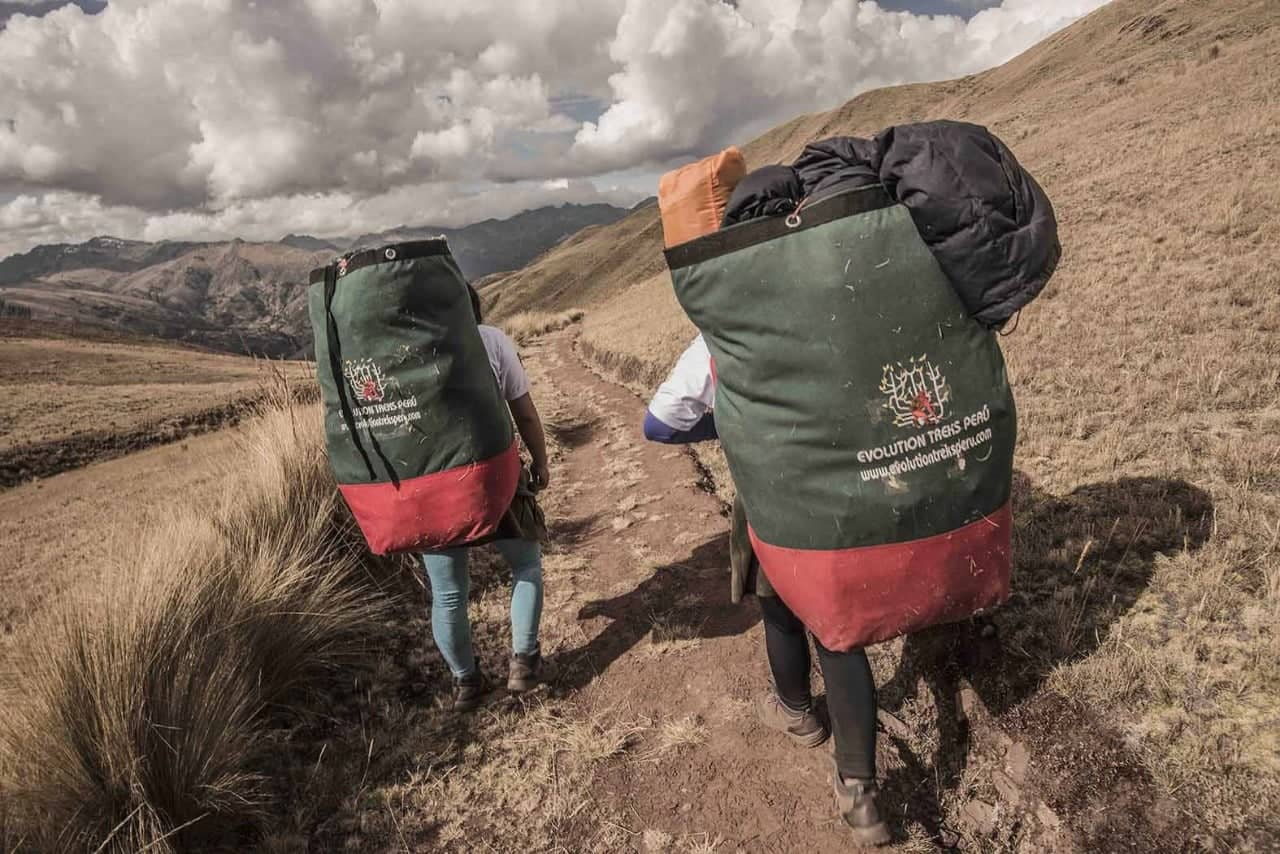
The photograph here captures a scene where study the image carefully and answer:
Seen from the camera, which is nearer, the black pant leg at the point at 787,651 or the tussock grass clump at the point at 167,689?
the tussock grass clump at the point at 167,689

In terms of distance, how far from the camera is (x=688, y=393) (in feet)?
7.92

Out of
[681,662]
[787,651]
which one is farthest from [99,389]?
[787,651]

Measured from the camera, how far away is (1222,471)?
141 inches

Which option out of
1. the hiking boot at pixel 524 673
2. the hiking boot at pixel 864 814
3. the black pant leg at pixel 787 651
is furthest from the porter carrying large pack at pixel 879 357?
the hiking boot at pixel 524 673

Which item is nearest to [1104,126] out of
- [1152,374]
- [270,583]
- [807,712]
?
[1152,374]

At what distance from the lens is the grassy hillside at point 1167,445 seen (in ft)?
7.43

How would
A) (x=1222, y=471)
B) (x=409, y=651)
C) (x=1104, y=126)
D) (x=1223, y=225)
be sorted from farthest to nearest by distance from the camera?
1. (x=1104, y=126)
2. (x=1223, y=225)
3. (x=409, y=651)
4. (x=1222, y=471)

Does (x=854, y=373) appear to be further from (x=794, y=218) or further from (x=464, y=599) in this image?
(x=464, y=599)

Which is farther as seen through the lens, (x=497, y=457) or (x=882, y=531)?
(x=497, y=457)

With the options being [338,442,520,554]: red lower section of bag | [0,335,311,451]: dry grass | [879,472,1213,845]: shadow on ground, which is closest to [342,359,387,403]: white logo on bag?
[338,442,520,554]: red lower section of bag

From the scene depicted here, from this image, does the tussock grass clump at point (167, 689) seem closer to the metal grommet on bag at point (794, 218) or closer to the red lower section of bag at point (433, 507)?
the red lower section of bag at point (433, 507)

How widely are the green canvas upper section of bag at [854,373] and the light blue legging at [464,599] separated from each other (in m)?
1.86

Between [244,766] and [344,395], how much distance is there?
1744 mm

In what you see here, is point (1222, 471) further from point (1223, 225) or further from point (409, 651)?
point (1223, 225)
